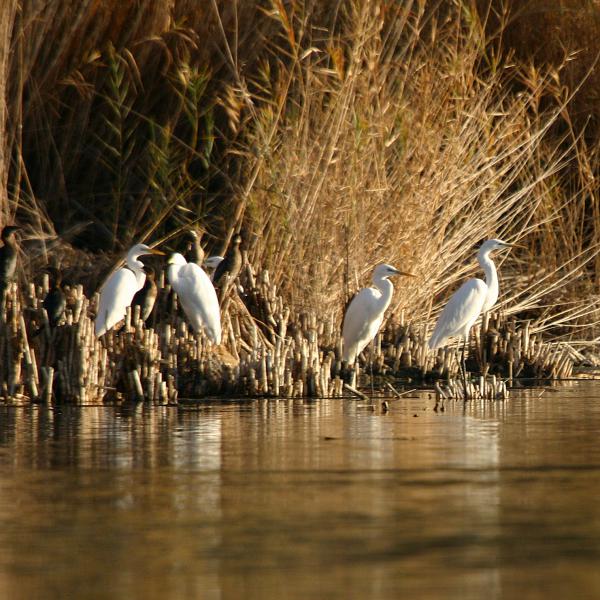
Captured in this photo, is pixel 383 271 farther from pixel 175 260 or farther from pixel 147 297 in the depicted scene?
pixel 147 297

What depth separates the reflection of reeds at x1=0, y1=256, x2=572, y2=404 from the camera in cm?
898

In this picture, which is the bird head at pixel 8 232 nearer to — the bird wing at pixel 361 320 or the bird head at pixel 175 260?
the bird head at pixel 175 260

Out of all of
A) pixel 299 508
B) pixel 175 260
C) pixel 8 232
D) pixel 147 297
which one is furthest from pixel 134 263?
pixel 299 508

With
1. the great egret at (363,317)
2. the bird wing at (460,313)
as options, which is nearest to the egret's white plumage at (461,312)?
the bird wing at (460,313)

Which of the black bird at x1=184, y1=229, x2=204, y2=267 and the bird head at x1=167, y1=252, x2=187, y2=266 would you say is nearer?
the bird head at x1=167, y1=252, x2=187, y2=266

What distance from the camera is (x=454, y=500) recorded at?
16.5 ft

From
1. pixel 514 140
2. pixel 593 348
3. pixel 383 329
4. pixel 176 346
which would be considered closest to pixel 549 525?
pixel 176 346

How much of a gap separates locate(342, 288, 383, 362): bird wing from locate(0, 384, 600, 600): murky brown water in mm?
2399

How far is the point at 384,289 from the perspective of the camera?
10500mm

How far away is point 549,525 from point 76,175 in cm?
856

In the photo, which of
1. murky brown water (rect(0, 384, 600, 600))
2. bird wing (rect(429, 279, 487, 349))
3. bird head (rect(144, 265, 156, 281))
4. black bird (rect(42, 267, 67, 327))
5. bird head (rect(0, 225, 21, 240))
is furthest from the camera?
bird head (rect(144, 265, 156, 281))

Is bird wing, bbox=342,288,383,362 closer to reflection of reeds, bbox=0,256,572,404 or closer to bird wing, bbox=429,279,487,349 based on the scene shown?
reflection of reeds, bbox=0,256,572,404

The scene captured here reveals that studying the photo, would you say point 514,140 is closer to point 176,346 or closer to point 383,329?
point 383,329

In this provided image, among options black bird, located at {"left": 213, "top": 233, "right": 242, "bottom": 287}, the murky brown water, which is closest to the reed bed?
black bird, located at {"left": 213, "top": 233, "right": 242, "bottom": 287}
